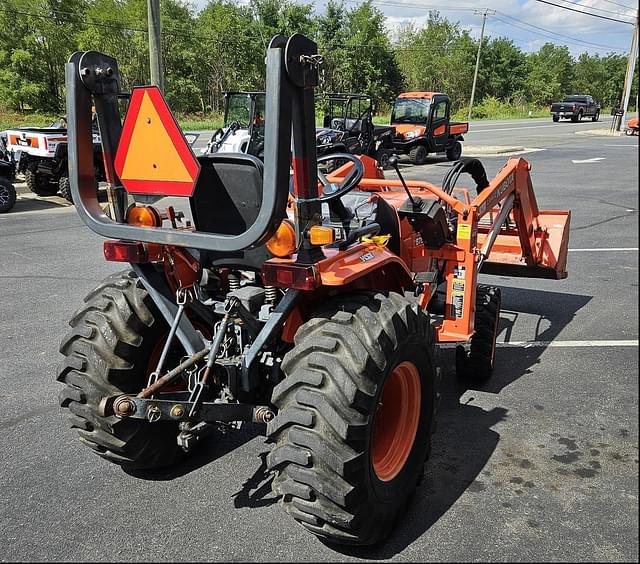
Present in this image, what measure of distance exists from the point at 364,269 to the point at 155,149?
107 cm

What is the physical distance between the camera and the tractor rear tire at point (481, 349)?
15.2ft

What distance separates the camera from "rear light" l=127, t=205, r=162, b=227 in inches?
115

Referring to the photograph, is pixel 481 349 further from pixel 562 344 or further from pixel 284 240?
pixel 284 240

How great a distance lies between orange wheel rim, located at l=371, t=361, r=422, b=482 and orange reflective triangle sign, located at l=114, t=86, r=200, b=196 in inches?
56.3

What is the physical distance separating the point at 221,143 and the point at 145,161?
1373 cm

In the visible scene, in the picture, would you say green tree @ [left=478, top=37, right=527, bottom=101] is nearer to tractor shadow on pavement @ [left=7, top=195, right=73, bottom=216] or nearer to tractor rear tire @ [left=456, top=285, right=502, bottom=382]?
tractor shadow on pavement @ [left=7, top=195, right=73, bottom=216]

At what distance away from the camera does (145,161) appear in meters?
2.66

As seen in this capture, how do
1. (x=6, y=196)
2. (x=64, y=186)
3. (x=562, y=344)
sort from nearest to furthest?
(x=562, y=344) < (x=6, y=196) < (x=64, y=186)

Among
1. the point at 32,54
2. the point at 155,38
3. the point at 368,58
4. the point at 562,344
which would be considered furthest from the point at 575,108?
the point at 562,344

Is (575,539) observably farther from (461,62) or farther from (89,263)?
(461,62)

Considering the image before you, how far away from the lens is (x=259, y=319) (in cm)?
309

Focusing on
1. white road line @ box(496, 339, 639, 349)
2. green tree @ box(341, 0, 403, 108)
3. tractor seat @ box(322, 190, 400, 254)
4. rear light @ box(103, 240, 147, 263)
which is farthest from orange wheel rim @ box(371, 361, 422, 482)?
green tree @ box(341, 0, 403, 108)

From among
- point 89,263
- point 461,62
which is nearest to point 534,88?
point 461,62

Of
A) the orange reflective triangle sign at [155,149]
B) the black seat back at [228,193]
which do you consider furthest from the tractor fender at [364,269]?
the orange reflective triangle sign at [155,149]
